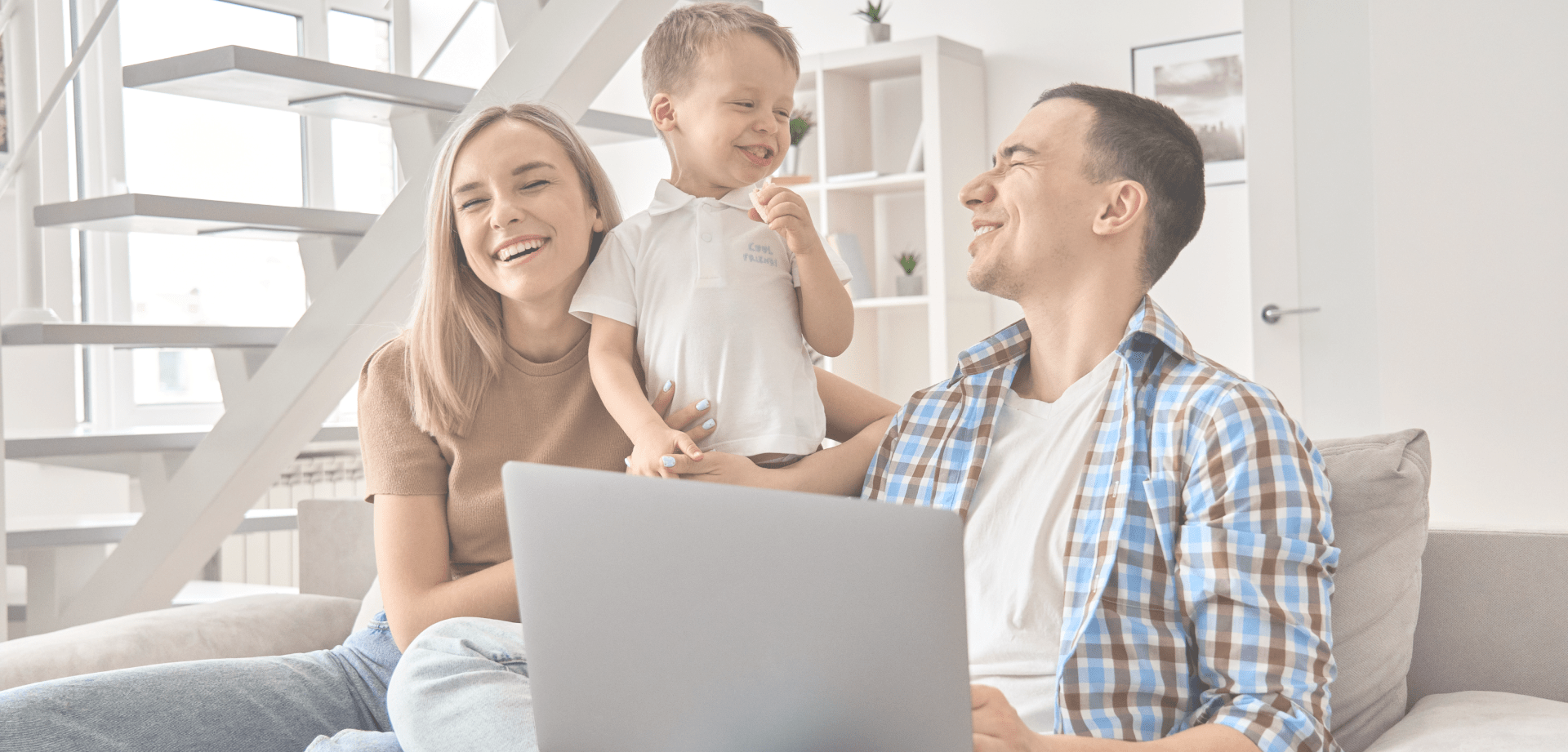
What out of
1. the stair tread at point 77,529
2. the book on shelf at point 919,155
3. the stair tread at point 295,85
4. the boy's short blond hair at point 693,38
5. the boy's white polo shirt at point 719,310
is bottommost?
the stair tread at point 77,529

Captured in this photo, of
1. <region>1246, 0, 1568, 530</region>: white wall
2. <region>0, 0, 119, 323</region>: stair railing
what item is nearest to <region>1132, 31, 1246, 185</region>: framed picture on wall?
<region>1246, 0, 1568, 530</region>: white wall

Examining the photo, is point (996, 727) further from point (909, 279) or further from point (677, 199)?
point (909, 279)

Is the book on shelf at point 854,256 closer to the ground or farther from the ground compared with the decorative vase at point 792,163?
closer to the ground

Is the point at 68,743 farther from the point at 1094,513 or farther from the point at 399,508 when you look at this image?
the point at 1094,513

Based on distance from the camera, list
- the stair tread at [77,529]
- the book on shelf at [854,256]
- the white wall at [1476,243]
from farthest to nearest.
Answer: the book on shelf at [854,256]
the white wall at [1476,243]
the stair tread at [77,529]

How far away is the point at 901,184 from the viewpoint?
14.2 feet

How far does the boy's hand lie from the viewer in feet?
4.70

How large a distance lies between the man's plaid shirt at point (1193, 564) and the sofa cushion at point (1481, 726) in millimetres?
121

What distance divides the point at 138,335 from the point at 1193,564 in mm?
2029

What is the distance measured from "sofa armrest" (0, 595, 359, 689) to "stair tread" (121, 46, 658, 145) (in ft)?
2.87

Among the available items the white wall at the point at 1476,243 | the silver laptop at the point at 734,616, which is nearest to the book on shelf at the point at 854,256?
the white wall at the point at 1476,243

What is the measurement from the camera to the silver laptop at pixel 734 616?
70cm

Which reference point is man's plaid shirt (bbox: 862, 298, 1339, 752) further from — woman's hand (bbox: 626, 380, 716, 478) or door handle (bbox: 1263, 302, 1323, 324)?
door handle (bbox: 1263, 302, 1323, 324)

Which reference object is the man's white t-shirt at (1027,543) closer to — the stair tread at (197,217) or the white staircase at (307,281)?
the white staircase at (307,281)
